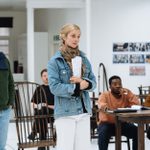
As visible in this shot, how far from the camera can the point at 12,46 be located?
12.9 metres

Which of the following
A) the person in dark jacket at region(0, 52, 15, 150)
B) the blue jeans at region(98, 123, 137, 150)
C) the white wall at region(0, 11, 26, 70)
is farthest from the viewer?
the white wall at region(0, 11, 26, 70)

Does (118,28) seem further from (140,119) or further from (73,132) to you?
(73,132)

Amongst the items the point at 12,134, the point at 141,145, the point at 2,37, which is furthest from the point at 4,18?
the point at 141,145

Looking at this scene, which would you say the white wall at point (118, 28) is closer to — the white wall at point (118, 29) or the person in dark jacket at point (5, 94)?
the white wall at point (118, 29)

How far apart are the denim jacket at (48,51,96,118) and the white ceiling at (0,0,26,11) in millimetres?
7691

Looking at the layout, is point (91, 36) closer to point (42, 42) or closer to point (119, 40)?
point (119, 40)

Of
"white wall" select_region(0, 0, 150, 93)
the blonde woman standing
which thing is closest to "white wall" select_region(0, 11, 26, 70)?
"white wall" select_region(0, 0, 150, 93)

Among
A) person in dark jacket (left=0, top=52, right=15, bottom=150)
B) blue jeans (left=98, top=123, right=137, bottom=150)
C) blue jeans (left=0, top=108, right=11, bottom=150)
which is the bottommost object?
blue jeans (left=98, top=123, right=137, bottom=150)

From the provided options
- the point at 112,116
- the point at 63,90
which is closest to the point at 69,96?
the point at 63,90

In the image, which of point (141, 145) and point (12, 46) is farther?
point (12, 46)

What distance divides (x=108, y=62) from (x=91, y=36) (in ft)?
2.29

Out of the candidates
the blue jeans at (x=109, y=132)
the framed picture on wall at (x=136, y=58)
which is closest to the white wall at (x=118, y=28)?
the framed picture on wall at (x=136, y=58)

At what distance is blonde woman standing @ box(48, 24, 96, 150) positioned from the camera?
2.97 metres

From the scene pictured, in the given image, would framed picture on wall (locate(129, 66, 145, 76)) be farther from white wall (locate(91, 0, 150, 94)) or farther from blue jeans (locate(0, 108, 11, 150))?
blue jeans (locate(0, 108, 11, 150))
